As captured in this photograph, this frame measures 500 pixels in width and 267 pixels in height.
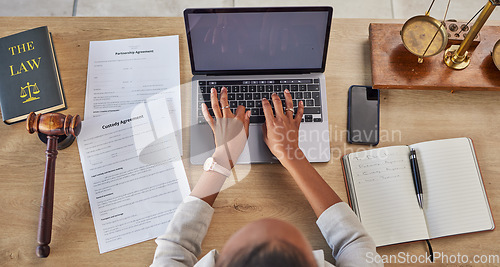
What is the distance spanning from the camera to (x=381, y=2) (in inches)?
70.6

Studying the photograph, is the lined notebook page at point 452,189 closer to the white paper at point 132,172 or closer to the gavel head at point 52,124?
the white paper at point 132,172

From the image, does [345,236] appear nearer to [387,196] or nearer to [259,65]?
[387,196]

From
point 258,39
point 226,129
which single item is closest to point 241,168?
point 226,129

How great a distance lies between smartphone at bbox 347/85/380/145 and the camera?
35.4 inches

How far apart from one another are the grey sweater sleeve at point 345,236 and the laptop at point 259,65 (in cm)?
15

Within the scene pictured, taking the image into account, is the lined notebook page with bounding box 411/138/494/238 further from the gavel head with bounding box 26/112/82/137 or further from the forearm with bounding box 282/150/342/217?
the gavel head with bounding box 26/112/82/137

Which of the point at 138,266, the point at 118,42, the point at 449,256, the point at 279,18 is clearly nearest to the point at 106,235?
the point at 138,266

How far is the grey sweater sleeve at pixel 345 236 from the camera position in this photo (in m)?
0.74

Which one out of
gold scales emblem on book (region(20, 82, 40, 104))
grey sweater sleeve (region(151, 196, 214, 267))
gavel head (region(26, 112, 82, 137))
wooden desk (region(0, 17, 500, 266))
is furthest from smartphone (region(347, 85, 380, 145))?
gold scales emblem on book (region(20, 82, 40, 104))

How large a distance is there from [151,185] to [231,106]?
28 centimetres

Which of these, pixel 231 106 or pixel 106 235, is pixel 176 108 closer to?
pixel 231 106

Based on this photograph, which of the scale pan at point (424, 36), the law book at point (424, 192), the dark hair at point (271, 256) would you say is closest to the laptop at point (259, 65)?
the law book at point (424, 192)

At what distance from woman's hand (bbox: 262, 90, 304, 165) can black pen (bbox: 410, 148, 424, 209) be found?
0.87 feet

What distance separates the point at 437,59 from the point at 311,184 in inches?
19.0
